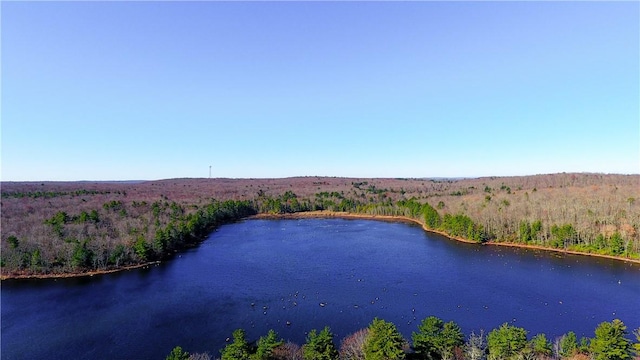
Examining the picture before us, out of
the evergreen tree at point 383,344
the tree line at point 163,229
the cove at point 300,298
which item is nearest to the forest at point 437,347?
the evergreen tree at point 383,344

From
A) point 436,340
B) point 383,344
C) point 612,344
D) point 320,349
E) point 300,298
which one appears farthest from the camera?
point 300,298

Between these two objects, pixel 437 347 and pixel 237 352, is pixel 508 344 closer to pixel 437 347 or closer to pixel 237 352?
pixel 437 347

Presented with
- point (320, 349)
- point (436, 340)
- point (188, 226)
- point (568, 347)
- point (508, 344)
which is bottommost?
point (568, 347)

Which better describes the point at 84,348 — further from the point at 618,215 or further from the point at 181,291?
the point at 618,215

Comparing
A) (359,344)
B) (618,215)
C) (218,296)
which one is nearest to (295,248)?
(218,296)

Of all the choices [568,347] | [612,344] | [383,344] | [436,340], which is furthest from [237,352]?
[612,344]

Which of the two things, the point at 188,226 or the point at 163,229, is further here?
the point at 188,226
